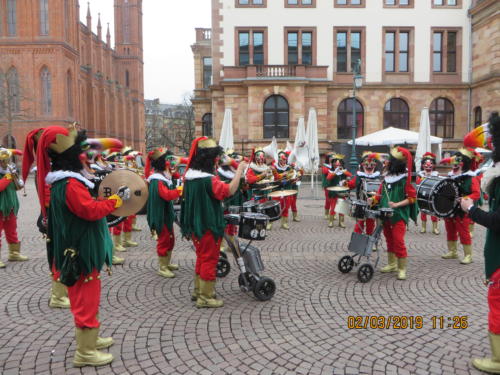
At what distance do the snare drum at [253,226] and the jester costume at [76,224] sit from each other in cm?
186

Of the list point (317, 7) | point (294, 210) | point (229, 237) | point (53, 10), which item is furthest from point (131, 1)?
point (229, 237)

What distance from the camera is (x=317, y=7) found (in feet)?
92.5

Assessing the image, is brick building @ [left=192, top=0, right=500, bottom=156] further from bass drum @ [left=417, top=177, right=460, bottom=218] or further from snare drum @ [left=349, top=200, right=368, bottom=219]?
snare drum @ [left=349, top=200, right=368, bottom=219]

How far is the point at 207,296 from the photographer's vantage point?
5332mm

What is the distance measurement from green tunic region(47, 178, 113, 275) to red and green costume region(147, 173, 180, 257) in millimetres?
2502

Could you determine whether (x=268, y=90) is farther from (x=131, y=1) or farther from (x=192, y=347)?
(x=131, y=1)

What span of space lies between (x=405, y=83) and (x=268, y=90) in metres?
9.67

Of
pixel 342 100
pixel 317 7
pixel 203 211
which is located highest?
pixel 317 7

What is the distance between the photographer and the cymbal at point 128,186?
473 centimetres

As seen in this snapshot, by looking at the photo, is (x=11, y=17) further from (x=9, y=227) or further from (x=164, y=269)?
(x=164, y=269)

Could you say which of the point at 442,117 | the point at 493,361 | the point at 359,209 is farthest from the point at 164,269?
the point at 442,117

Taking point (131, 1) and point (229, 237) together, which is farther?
point (131, 1)

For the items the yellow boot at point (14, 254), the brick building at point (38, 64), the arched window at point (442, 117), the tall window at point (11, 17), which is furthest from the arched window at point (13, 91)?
the arched window at point (442, 117)
